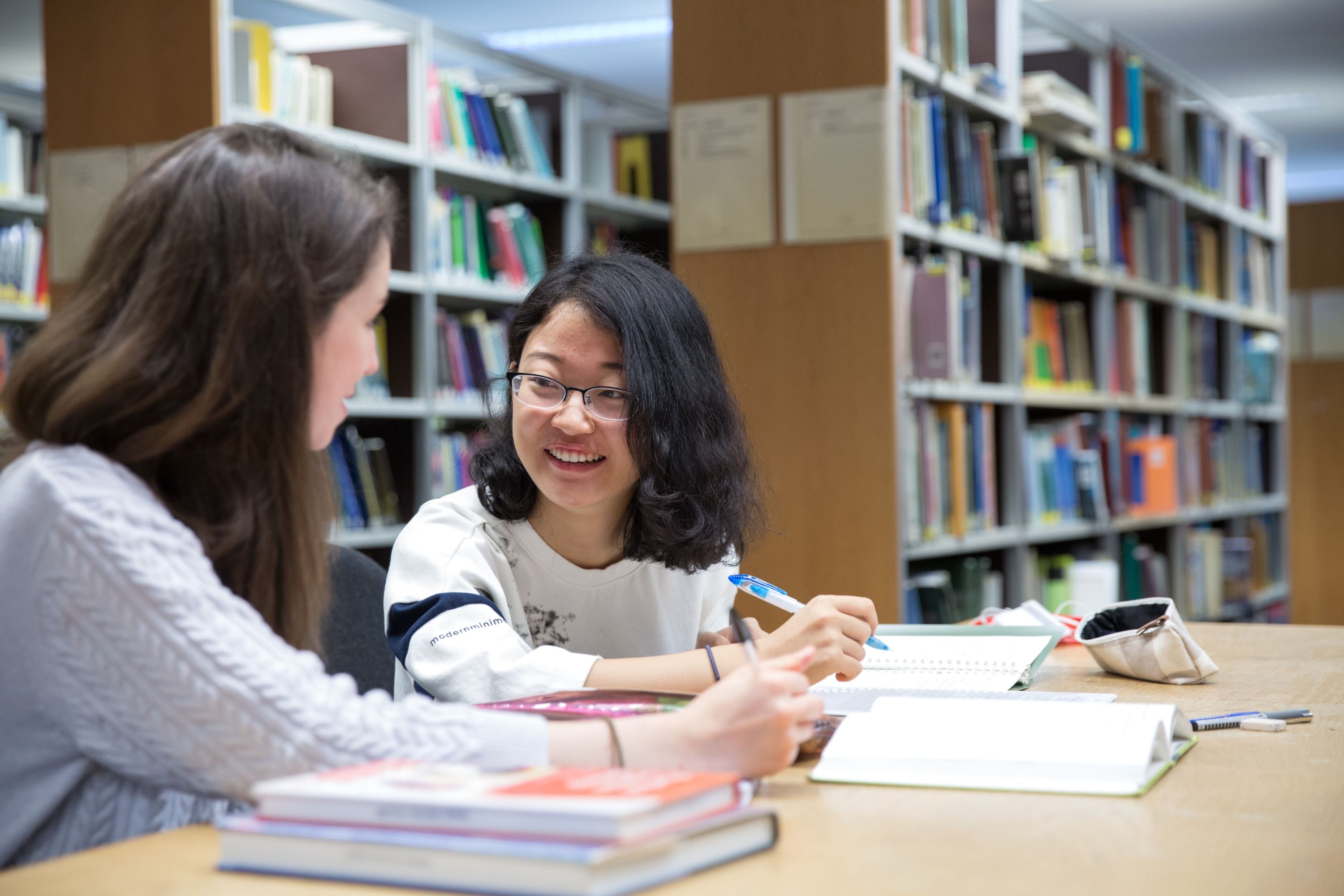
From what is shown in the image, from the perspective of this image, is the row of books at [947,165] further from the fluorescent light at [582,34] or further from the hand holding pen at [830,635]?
the fluorescent light at [582,34]

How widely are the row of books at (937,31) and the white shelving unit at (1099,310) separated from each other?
37 mm

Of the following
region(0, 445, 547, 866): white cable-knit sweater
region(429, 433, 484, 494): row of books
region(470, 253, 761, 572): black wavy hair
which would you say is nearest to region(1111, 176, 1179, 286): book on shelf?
region(429, 433, 484, 494): row of books

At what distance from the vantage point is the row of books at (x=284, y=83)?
382 centimetres

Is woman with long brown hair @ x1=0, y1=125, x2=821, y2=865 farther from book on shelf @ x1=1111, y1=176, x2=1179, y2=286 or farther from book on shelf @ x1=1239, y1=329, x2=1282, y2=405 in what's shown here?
book on shelf @ x1=1239, y1=329, x2=1282, y2=405

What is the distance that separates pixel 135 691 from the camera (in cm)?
88

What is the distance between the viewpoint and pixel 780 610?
9.30 feet

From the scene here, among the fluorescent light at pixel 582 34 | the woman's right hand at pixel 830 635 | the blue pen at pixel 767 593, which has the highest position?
the fluorescent light at pixel 582 34

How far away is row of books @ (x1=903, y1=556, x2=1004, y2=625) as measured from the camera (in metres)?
3.33

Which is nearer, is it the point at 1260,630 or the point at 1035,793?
the point at 1035,793

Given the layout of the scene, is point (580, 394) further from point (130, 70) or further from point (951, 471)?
point (130, 70)

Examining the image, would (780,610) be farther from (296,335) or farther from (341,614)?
(296,335)

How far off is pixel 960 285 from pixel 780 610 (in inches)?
41.2

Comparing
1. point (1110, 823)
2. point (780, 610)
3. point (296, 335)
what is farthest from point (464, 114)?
point (1110, 823)

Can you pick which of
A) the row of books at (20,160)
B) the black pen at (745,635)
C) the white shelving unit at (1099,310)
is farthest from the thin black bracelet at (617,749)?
the row of books at (20,160)
